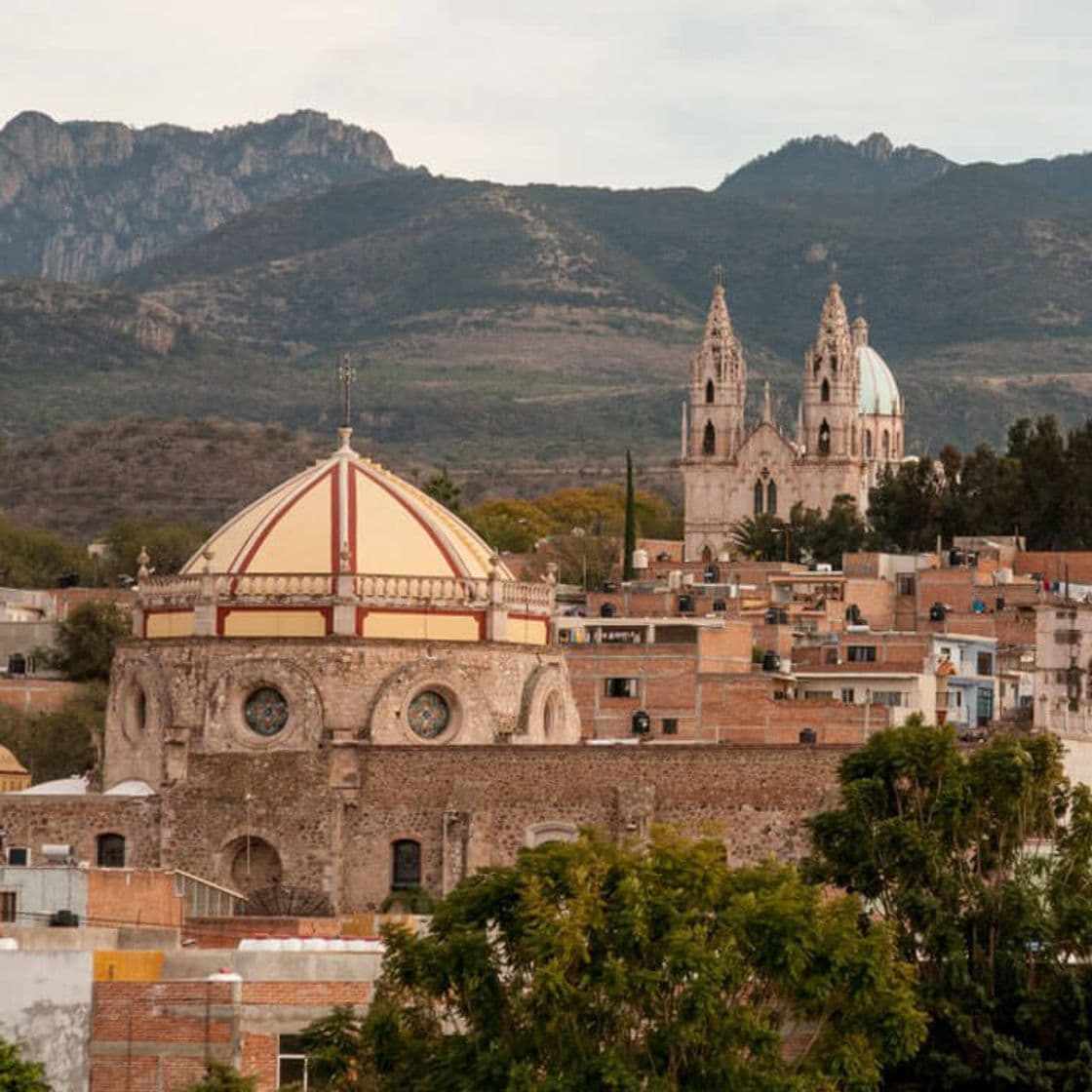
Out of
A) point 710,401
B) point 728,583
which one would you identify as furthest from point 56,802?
point 710,401

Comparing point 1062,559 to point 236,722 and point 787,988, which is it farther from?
point 787,988

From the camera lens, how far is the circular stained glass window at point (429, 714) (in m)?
70.0

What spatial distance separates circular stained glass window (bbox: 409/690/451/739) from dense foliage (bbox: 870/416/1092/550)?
53.1m

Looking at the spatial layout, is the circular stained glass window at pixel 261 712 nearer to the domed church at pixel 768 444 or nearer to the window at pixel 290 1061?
the window at pixel 290 1061

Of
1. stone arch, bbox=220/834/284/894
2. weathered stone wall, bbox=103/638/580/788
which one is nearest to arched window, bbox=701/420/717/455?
weathered stone wall, bbox=103/638/580/788

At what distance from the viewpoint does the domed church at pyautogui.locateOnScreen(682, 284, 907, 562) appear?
561 feet

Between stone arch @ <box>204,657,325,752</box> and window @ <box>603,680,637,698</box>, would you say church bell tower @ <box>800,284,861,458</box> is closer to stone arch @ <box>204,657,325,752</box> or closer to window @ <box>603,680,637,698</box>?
window @ <box>603,680,637,698</box>

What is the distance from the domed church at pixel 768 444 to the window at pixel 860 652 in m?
66.6

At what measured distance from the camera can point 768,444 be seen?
572 feet

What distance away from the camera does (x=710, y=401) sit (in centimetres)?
17800

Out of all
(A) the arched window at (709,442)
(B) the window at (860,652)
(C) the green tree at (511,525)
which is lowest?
(B) the window at (860,652)

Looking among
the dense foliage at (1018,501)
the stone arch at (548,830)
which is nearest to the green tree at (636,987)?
the stone arch at (548,830)

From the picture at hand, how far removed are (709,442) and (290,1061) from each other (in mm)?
132482

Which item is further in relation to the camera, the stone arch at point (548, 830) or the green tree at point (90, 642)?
the green tree at point (90, 642)
